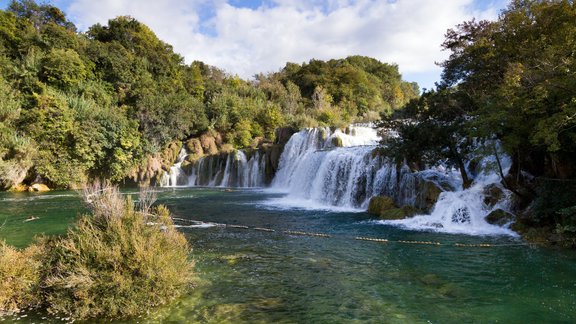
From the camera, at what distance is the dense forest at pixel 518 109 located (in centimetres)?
939

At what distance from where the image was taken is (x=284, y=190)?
2923cm

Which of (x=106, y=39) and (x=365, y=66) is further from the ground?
(x=365, y=66)

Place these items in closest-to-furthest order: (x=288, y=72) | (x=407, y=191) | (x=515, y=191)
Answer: (x=515, y=191)
(x=407, y=191)
(x=288, y=72)

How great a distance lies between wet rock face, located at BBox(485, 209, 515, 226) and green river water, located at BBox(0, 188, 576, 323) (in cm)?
181

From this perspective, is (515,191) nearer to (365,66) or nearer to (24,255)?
(24,255)

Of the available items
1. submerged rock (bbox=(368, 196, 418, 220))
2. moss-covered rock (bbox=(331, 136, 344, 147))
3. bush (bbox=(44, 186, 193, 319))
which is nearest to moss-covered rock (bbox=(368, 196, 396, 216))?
submerged rock (bbox=(368, 196, 418, 220))

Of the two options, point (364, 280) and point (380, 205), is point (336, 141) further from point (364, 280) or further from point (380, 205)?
point (364, 280)

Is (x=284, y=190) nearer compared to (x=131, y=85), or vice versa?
(x=284, y=190)

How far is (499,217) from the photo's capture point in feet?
41.3

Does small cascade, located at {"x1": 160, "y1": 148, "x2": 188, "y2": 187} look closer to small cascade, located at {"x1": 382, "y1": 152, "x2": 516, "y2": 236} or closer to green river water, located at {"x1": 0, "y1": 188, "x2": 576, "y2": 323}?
green river water, located at {"x1": 0, "y1": 188, "x2": 576, "y2": 323}

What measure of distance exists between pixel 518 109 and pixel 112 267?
10533 millimetres

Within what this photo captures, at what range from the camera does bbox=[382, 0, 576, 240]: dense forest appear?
9386 mm

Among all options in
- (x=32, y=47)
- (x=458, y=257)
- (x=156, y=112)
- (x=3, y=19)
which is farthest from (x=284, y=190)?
(x=3, y=19)

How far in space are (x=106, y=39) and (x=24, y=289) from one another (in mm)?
46967
